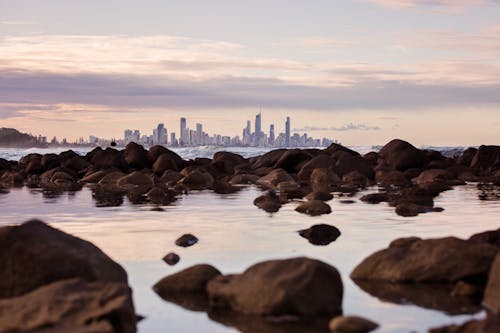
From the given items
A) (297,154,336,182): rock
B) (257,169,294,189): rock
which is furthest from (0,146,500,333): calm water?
(297,154,336,182): rock

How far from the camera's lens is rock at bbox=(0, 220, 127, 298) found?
23.5 ft

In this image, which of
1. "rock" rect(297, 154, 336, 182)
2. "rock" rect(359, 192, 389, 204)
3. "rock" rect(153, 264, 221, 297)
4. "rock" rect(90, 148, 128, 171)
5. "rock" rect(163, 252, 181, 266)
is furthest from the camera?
"rock" rect(90, 148, 128, 171)

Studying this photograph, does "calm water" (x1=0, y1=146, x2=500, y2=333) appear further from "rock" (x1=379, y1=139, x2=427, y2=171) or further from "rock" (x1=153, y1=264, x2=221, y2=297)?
"rock" (x1=379, y1=139, x2=427, y2=171)

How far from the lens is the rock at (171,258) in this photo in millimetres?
9492

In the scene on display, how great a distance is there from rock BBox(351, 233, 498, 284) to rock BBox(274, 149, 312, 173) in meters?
26.8

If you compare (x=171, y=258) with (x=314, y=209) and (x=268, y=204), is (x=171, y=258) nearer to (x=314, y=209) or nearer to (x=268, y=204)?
(x=314, y=209)

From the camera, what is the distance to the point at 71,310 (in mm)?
5953

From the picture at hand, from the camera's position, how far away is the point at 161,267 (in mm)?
9164

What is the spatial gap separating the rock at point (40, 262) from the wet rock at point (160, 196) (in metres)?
11.3

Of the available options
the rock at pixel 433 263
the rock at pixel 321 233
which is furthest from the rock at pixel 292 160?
the rock at pixel 433 263

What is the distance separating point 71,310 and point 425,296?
10.9ft

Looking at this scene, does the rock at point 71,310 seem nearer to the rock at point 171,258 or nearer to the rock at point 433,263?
the rock at point 433,263

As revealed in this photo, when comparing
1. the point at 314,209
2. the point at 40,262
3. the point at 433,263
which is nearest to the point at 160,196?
the point at 314,209

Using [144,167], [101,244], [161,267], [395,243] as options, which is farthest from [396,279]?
[144,167]
